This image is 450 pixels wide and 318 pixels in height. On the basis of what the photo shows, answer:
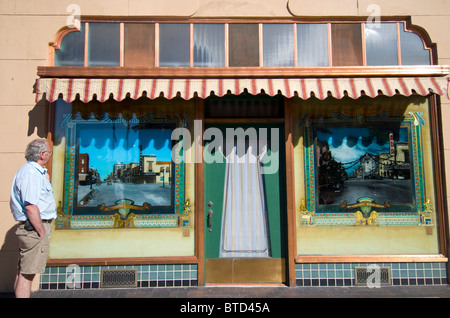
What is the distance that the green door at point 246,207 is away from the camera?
5.31m

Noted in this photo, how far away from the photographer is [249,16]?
545 centimetres

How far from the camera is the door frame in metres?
5.20

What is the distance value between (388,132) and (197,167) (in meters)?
3.07

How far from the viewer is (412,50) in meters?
5.48

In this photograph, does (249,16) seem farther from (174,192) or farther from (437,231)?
(437,231)

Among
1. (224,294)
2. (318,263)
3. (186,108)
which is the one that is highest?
(186,108)

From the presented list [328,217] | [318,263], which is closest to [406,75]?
[328,217]

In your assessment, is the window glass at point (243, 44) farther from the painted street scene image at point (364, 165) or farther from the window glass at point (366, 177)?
the painted street scene image at point (364, 165)

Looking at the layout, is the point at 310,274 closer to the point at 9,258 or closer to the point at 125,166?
the point at 125,166

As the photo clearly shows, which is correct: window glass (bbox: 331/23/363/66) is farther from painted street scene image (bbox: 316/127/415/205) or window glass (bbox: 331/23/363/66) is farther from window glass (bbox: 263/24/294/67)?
painted street scene image (bbox: 316/127/415/205)

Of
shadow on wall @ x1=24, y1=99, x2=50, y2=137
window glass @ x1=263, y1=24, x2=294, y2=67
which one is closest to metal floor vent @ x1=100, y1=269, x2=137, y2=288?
shadow on wall @ x1=24, y1=99, x2=50, y2=137

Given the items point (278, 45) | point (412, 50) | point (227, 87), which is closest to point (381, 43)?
point (412, 50)

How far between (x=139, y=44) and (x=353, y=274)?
4.86 meters

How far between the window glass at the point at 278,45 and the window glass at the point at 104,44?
2.35 meters
